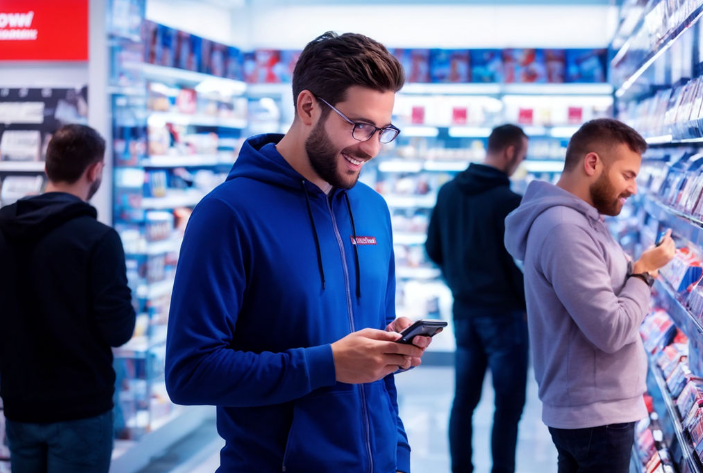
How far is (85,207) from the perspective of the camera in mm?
2908

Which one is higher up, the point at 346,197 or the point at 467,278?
the point at 346,197

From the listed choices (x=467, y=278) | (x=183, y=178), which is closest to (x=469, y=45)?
(x=183, y=178)

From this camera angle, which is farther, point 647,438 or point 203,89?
point 203,89

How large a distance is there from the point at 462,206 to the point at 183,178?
7.63 ft

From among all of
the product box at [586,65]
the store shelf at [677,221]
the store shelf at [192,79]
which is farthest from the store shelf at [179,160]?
the product box at [586,65]

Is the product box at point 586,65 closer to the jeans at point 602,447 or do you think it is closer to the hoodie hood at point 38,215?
the jeans at point 602,447

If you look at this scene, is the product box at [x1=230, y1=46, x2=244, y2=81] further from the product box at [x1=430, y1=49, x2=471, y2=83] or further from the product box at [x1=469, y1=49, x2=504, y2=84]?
the product box at [x1=469, y1=49, x2=504, y2=84]

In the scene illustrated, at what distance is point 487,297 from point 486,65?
373cm

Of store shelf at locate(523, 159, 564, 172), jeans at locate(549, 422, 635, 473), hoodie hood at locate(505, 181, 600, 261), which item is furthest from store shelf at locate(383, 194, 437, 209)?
jeans at locate(549, 422, 635, 473)

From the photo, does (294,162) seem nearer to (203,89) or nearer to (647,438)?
(647,438)

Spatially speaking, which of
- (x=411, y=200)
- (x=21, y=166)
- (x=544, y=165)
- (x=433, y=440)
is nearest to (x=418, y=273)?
(x=411, y=200)

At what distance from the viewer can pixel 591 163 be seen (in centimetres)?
271

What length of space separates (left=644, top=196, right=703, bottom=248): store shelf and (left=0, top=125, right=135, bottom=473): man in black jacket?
2.06 meters

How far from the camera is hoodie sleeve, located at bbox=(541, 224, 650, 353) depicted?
244cm
